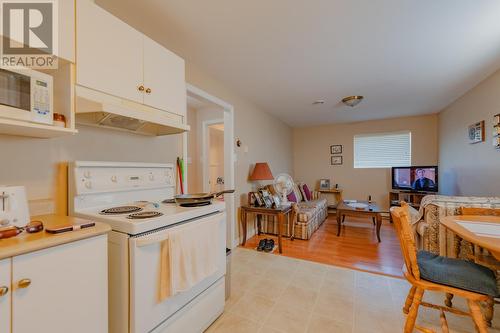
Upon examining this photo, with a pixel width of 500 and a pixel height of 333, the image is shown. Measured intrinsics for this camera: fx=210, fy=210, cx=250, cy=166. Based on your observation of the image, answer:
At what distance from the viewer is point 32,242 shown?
30.3 inches

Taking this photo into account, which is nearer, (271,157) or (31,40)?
(31,40)

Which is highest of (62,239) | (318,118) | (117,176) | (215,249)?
(318,118)

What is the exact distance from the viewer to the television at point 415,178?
4234 mm

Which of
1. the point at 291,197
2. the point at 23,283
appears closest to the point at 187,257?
→ the point at 23,283

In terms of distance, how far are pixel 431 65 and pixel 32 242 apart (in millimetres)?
3677

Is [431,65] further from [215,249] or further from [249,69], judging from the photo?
[215,249]

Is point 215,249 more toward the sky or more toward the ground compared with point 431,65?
more toward the ground

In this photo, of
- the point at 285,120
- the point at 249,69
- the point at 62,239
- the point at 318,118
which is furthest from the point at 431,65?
the point at 62,239

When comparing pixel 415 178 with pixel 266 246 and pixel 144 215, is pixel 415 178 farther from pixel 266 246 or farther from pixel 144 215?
pixel 144 215

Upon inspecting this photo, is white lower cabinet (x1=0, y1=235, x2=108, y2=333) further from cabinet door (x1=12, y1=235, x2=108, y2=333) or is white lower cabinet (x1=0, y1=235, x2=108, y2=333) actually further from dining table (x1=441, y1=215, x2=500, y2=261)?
dining table (x1=441, y1=215, x2=500, y2=261)

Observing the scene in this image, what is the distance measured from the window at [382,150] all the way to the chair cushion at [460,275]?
4.18m

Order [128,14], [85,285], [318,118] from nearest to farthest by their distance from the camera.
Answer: [85,285], [128,14], [318,118]

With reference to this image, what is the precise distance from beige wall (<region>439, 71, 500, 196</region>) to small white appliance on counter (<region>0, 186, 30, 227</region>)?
14.4 ft

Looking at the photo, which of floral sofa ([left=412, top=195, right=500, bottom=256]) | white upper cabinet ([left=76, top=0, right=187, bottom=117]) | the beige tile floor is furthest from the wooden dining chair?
white upper cabinet ([left=76, top=0, right=187, bottom=117])
